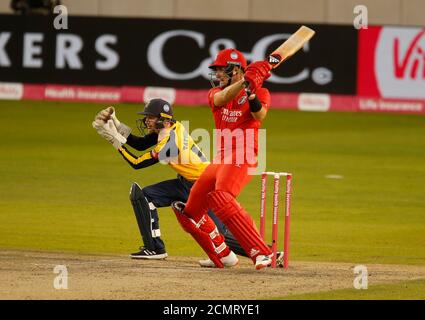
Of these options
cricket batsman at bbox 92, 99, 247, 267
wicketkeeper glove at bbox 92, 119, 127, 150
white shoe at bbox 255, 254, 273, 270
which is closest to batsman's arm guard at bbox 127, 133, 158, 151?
cricket batsman at bbox 92, 99, 247, 267

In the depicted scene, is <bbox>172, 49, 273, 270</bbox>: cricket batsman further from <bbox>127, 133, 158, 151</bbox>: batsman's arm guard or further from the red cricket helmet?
<bbox>127, 133, 158, 151</bbox>: batsman's arm guard

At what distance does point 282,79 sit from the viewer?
2738 centimetres

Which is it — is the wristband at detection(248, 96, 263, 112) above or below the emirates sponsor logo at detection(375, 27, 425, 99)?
below

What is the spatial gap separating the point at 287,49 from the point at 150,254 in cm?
249

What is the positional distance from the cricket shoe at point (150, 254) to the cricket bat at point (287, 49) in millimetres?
2287

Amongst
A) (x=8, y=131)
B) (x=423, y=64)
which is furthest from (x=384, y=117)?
(x=8, y=131)

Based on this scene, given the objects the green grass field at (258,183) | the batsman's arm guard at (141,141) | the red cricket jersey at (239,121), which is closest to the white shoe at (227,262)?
the red cricket jersey at (239,121)

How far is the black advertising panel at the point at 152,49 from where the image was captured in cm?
2725

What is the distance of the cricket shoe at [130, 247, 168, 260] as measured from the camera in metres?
12.0

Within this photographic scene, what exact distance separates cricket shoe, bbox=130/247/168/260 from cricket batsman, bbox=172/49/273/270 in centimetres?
69

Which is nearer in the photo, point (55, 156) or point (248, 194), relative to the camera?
point (248, 194)

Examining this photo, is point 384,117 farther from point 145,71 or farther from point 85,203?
point 85,203

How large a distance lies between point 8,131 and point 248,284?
47.1 ft
